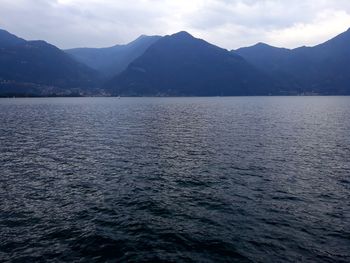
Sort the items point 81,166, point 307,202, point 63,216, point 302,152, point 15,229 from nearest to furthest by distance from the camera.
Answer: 1. point 15,229
2. point 63,216
3. point 307,202
4. point 81,166
5. point 302,152

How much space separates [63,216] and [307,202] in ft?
86.1

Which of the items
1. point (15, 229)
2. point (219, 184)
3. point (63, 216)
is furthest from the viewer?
point (219, 184)

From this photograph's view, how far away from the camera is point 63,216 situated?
30188mm

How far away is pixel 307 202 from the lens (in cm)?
3409

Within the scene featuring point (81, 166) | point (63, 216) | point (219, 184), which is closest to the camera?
point (63, 216)

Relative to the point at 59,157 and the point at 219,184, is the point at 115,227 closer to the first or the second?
the point at 219,184

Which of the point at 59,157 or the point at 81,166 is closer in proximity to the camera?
the point at 81,166

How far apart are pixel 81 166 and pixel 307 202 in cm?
3375

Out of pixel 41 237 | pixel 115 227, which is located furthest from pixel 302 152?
→ pixel 41 237

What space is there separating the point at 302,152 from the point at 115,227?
45121mm

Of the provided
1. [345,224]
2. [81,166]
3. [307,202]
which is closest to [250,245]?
[345,224]

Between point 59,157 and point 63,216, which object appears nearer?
point 63,216

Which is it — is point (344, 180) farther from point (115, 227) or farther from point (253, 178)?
point (115, 227)

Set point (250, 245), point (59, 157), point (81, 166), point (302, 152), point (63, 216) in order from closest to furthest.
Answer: point (250, 245) → point (63, 216) → point (81, 166) → point (59, 157) → point (302, 152)
